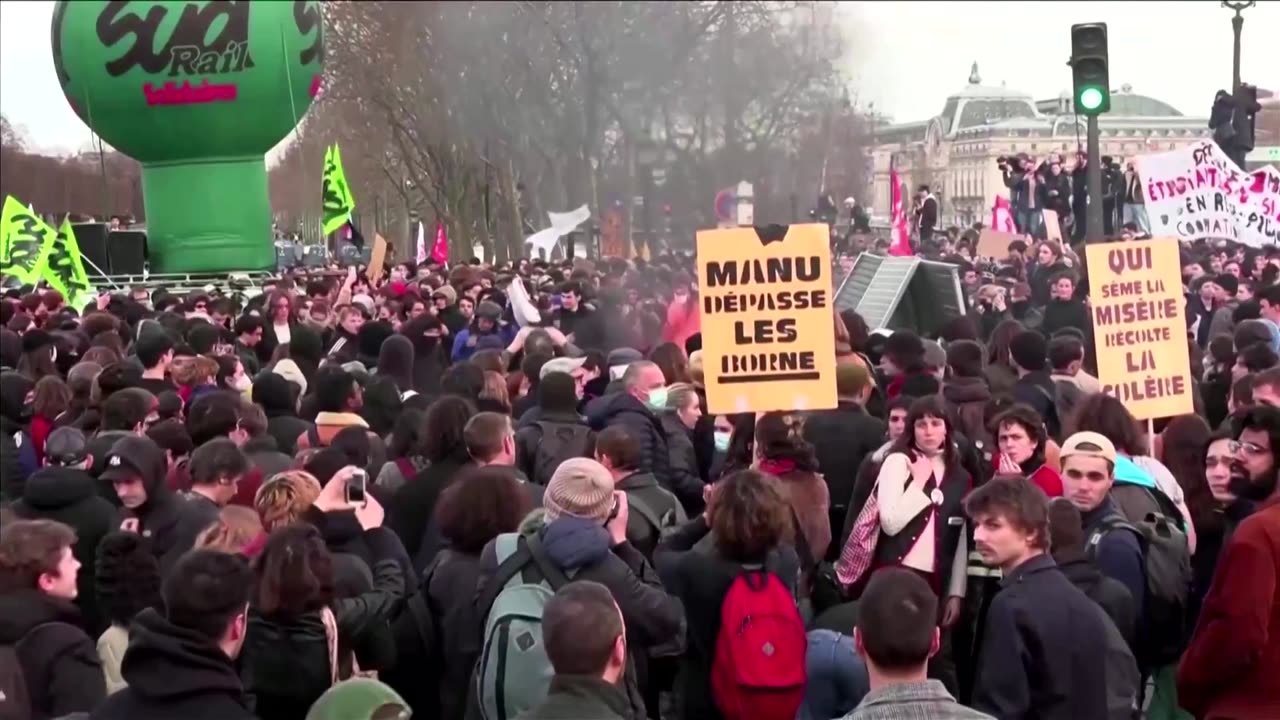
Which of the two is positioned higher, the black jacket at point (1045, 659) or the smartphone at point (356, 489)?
the smartphone at point (356, 489)

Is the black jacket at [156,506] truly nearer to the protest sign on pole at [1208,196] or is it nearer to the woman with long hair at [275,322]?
the woman with long hair at [275,322]

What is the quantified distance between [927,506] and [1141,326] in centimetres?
271

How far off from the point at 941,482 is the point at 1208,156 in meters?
7.86

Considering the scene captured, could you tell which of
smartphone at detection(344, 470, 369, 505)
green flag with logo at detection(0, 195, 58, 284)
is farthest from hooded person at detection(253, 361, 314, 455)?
A: green flag with logo at detection(0, 195, 58, 284)

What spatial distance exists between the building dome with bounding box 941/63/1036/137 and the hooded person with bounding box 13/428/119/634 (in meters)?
37.5

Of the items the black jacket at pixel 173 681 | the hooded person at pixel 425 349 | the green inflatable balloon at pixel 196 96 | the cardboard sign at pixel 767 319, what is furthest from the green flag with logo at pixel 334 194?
the black jacket at pixel 173 681

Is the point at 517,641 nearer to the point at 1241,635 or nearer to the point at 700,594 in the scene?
the point at 700,594

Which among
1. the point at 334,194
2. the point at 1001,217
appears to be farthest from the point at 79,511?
the point at 1001,217

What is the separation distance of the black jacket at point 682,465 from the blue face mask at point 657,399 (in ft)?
0.27

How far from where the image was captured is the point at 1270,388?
A: 679 centimetres

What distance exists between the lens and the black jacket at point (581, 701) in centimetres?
371

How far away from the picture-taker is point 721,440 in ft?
26.0

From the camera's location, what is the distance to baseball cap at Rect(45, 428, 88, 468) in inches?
266

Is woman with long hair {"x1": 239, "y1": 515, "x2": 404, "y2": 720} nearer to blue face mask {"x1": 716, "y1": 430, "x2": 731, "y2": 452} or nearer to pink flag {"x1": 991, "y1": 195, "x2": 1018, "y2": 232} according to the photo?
blue face mask {"x1": 716, "y1": 430, "x2": 731, "y2": 452}
